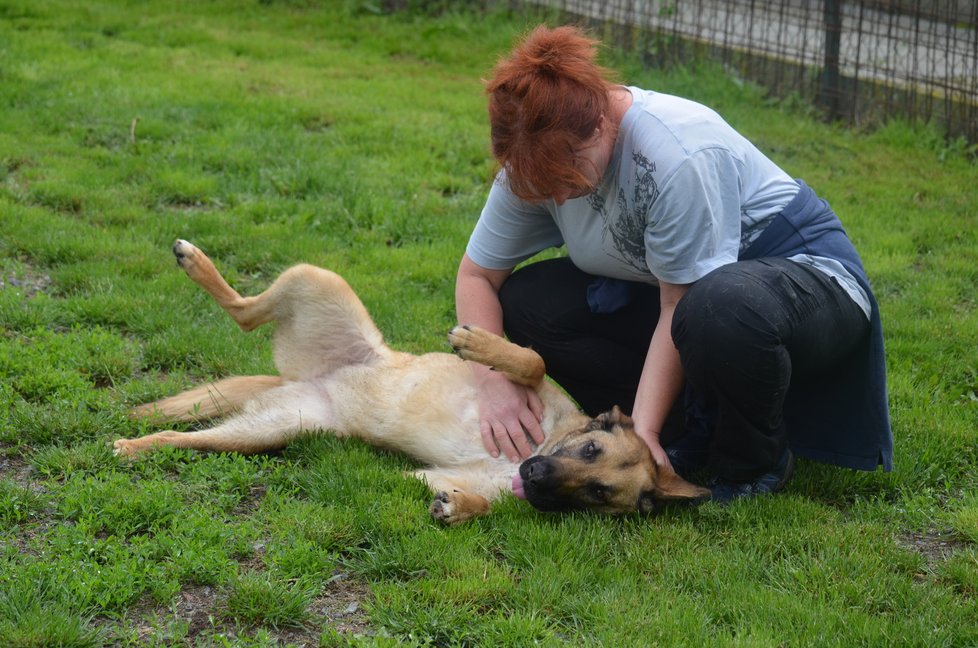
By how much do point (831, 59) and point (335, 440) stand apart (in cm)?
723

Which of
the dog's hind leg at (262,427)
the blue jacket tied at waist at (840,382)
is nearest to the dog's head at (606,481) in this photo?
the blue jacket tied at waist at (840,382)

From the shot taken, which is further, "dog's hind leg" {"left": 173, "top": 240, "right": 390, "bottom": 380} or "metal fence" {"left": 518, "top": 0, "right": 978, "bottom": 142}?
"metal fence" {"left": 518, "top": 0, "right": 978, "bottom": 142}

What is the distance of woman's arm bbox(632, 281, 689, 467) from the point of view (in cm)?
401

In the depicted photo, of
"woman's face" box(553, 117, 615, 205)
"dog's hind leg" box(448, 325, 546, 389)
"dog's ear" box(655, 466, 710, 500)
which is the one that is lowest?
"dog's ear" box(655, 466, 710, 500)

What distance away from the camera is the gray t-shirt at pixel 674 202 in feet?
12.3

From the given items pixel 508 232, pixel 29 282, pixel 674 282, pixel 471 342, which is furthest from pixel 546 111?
pixel 29 282

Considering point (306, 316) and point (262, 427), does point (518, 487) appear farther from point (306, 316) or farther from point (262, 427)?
point (306, 316)

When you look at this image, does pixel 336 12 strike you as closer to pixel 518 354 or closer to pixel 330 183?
pixel 330 183

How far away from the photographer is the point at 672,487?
4094 mm

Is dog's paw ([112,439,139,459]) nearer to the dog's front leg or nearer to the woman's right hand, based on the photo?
the dog's front leg

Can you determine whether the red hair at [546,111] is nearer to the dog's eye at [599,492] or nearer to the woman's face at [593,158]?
the woman's face at [593,158]

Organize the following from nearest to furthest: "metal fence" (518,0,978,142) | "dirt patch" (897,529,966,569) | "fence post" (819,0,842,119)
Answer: "dirt patch" (897,529,966,569), "metal fence" (518,0,978,142), "fence post" (819,0,842,119)

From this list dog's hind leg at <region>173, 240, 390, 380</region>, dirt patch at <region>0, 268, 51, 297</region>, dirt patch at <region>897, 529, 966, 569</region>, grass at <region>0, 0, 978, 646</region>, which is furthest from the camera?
dirt patch at <region>0, 268, 51, 297</region>

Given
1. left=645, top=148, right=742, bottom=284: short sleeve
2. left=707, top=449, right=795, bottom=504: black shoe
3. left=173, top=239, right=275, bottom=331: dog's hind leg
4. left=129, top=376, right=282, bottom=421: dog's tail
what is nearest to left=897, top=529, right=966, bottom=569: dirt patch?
left=707, top=449, right=795, bottom=504: black shoe
